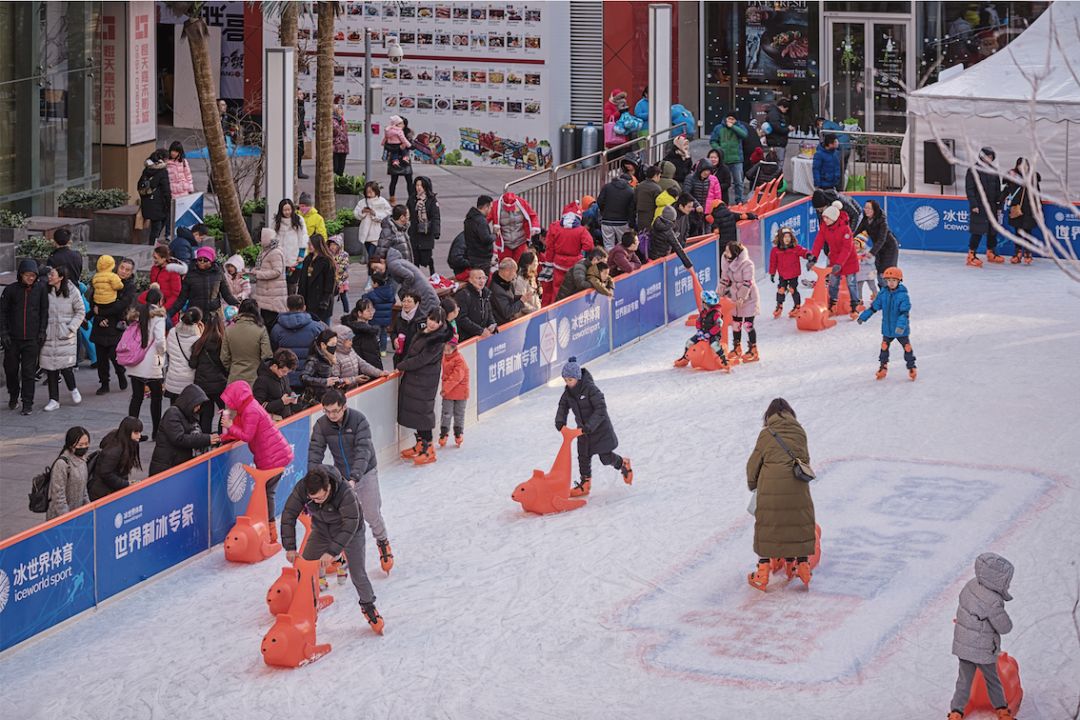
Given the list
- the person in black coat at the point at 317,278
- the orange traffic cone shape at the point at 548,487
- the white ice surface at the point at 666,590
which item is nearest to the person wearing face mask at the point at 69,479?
the white ice surface at the point at 666,590

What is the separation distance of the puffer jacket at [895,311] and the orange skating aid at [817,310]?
2.63m

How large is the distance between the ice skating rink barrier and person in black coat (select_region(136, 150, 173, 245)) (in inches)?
255

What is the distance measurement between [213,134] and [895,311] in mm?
9724

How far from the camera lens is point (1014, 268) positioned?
2434cm

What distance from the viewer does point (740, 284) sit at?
749 inches

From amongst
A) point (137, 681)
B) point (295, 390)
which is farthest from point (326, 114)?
point (137, 681)

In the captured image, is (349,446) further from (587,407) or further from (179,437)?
(587,407)

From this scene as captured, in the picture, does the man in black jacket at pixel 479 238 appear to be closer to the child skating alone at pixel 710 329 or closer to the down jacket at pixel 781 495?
the child skating alone at pixel 710 329

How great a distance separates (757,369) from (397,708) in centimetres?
913

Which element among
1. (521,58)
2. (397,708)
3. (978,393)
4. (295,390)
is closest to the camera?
(397,708)

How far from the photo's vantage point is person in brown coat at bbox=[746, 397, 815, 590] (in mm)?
12633

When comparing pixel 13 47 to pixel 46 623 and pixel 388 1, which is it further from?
pixel 46 623

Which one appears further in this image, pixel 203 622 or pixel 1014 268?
pixel 1014 268

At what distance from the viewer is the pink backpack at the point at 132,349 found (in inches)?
634
